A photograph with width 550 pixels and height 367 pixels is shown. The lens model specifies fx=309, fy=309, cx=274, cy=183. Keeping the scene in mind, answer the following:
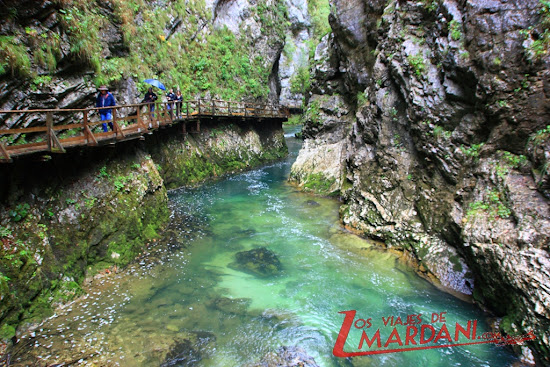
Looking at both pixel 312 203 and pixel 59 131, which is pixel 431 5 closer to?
pixel 312 203

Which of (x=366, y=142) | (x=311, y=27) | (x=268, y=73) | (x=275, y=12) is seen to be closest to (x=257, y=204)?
(x=366, y=142)

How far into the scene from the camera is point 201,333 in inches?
271

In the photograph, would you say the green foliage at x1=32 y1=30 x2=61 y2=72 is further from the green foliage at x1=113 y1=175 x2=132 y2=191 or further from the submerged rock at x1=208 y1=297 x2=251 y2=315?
the submerged rock at x1=208 y1=297 x2=251 y2=315

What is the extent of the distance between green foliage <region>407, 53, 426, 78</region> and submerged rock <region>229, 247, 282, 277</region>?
8106 millimetres

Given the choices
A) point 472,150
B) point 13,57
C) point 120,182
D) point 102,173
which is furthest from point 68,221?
point 472,150

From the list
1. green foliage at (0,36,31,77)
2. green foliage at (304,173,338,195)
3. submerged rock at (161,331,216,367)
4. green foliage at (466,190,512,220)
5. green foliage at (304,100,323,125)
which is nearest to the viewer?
submerged rock at (161,331,216,367)

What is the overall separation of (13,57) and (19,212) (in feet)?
14.7

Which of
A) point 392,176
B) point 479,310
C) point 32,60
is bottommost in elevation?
point 479,310

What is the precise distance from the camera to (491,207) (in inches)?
310

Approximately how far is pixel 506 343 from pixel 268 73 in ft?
99.4

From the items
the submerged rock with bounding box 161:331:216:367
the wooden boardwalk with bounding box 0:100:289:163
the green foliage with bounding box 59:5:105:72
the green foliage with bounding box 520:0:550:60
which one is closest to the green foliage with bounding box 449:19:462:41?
the green foliage with bounding box 520:0:550:60

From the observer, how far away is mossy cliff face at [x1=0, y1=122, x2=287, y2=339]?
Answer: 677cm

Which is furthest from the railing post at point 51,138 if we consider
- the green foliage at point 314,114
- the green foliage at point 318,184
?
the green foliage at point 314,114

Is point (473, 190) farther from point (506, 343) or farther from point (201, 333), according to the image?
point (201, 333)
